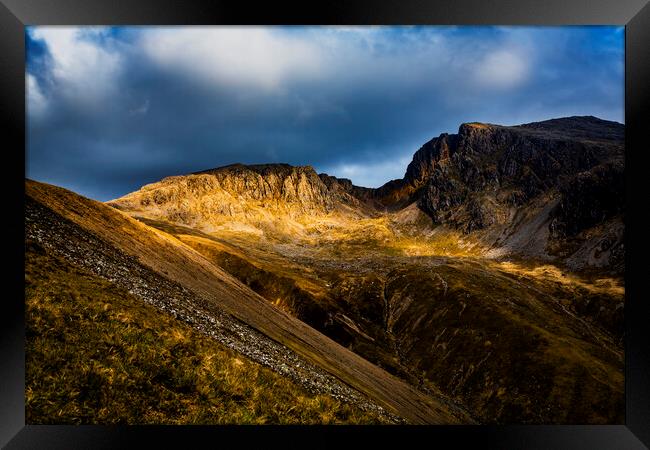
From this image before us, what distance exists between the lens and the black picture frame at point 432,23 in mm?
14547

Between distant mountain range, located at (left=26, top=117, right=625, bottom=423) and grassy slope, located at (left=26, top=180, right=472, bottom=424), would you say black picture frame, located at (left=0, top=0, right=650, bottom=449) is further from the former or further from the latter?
grassy slope, located at (left=26, top=180, right=472, bottom=424)

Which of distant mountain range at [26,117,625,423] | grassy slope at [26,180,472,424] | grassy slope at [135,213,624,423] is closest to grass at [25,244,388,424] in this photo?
distant mountain range at [26,117,625,423]

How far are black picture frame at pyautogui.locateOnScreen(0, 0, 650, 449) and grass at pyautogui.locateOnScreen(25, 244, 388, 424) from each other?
1.28 m

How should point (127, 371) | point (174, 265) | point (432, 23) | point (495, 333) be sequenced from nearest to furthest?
point (127, 371) → point (432, 23) → point (174, 265) → point (495, 333)

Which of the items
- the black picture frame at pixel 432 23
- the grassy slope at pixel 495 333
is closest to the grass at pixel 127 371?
the black picture frame at pixel 432 23

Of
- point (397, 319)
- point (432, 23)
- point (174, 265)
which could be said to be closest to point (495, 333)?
point (397, 319)

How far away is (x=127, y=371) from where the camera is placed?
11.9 metres

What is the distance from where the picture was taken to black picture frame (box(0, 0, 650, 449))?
14547mm

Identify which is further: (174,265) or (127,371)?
(174,265)

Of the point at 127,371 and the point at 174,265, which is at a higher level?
the point at 174,265

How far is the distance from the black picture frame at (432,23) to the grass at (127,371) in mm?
1276

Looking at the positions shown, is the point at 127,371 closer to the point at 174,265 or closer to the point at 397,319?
the point at 174,265

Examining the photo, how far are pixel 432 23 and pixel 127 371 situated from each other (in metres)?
18.0
